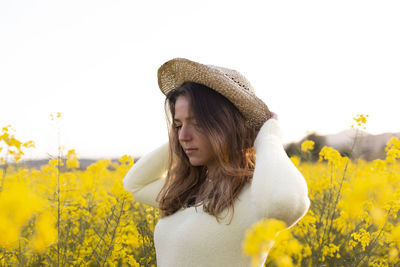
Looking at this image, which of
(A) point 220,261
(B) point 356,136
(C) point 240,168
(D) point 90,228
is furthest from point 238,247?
(D) point 90,228

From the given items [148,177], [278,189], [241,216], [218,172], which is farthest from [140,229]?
[278,189]

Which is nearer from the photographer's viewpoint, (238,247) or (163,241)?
(238,247)

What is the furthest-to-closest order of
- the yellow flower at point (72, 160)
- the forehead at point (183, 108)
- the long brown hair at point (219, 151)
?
the yellow flower at point (72, 160) < the forehead at point (183, 108) < the long brown hair at point (219, 151)

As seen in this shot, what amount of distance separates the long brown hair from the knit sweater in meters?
0.04

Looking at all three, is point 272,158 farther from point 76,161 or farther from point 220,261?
point 76,161

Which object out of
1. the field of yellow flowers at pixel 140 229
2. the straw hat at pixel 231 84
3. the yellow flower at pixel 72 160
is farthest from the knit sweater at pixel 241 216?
the yellow flower at pixel 72 160

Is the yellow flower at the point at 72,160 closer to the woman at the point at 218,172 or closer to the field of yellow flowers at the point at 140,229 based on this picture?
the field of yellow flowers at the point at 140,229

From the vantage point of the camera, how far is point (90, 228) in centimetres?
296

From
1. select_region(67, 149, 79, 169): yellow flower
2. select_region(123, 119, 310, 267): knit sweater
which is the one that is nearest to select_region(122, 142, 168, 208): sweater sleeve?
select_region(123, 119, 310, 267): knit sweater

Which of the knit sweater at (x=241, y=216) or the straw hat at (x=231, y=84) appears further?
the straw hat at (x=231, y=84)

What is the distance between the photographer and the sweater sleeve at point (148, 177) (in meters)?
1.76

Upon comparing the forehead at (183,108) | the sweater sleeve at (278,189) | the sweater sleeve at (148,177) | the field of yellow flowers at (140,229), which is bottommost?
the field of yellow flowers at (140,229)

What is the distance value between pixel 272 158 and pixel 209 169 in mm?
472

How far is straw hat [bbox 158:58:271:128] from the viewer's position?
1307 millimetres
